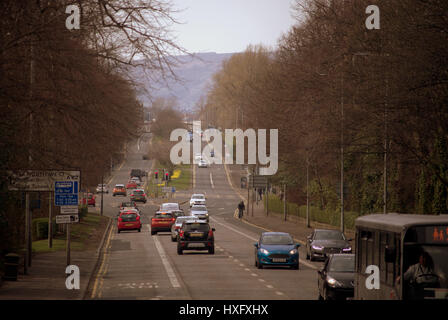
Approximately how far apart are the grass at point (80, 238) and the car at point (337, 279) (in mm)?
21794

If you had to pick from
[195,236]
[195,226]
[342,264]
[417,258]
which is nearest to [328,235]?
[195,226]

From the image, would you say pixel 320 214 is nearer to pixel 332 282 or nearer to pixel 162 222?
→ pixel 162 222

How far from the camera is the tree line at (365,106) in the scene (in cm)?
3253

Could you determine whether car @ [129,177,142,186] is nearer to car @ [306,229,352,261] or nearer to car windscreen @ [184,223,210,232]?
car windscreen @ [184,223,210,232]

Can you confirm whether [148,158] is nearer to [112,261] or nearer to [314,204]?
[314,204]

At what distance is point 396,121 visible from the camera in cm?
3659

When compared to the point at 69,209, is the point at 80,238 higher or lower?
lower

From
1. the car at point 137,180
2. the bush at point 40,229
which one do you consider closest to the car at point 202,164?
the car at point 137,180

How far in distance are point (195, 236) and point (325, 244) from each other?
668 cm

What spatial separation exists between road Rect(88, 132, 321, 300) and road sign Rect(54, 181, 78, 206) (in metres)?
2.81

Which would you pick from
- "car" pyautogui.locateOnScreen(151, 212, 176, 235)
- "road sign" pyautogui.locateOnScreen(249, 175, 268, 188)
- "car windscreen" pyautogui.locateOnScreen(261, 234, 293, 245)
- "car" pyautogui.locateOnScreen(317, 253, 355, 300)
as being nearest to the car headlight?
"car" pyautogui.locateOnScreen(317, 253, 355, 300)

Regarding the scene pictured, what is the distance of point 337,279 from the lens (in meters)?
20.4
